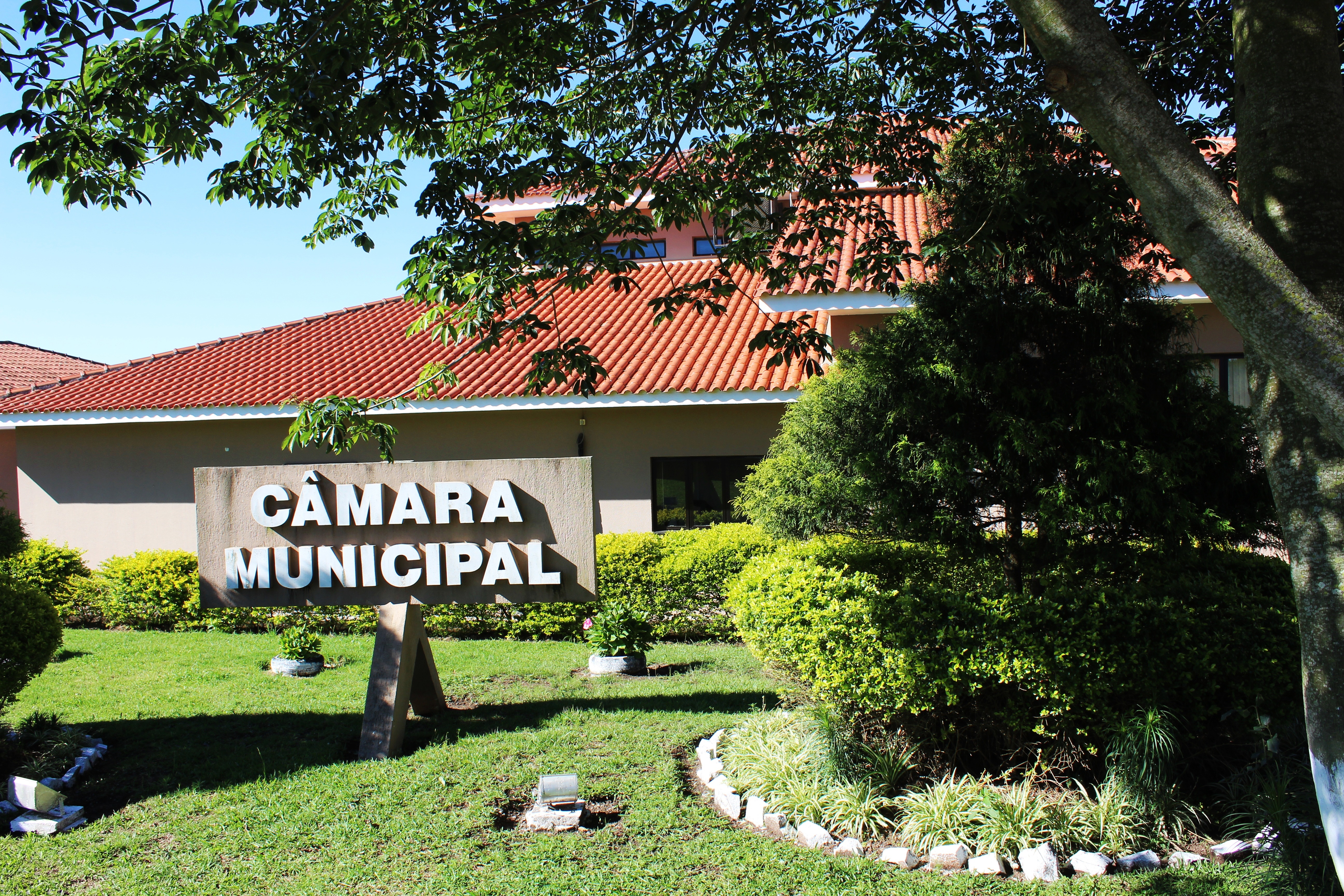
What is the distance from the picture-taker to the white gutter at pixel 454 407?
12.4 metres

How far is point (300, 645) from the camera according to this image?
10.3 metres

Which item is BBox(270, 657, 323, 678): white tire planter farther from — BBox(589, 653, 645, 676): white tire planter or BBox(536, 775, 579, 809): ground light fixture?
BBox(536, 775, 579, 809): ground light fixture

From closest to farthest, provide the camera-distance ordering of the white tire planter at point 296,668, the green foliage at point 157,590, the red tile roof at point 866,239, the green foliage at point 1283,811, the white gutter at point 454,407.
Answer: the green foliage at point 1283,811 → the red tile roof at point 866,239 → the white tire planter at point 296,668 → the white gutter at point 454,407 → the green foliage at point 157,590

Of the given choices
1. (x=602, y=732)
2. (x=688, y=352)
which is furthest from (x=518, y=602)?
(x=688, y=352)

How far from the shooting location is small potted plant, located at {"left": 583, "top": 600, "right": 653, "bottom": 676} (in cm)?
995

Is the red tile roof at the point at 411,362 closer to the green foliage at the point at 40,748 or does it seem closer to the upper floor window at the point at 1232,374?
the upper floor window at the point at 1232,374

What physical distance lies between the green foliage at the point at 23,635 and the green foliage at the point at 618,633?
199 inches

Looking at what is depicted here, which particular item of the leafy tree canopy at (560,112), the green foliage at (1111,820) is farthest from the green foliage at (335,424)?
the green foliage at (1111,820)

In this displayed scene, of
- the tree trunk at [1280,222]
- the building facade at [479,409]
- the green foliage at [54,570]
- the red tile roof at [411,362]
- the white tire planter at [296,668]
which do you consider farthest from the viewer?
the green foliage at [54,570]

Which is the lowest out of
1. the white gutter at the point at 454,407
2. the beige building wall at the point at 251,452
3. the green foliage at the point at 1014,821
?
the green foliage at the point at 1014,821

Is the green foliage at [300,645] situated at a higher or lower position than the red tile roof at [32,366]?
lower

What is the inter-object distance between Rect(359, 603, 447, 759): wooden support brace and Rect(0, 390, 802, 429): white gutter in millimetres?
5069

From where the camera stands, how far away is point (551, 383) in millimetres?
12109

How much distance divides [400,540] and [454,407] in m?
5.80
